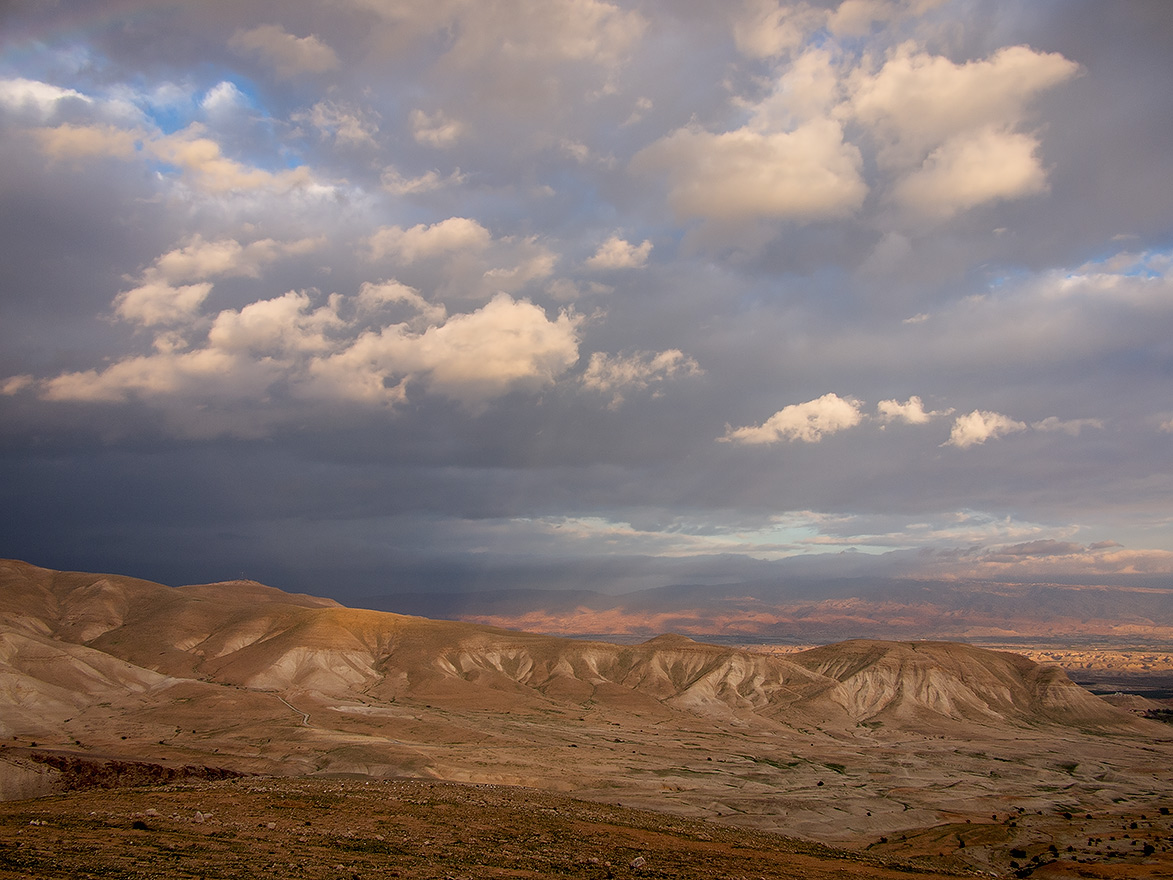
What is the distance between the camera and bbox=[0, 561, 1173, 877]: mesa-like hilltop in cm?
8606

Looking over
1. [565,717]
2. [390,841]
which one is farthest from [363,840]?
[565,717]

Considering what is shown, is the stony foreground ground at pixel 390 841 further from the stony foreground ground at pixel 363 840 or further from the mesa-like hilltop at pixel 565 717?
the mesa-like hilltop at pixel 565 717

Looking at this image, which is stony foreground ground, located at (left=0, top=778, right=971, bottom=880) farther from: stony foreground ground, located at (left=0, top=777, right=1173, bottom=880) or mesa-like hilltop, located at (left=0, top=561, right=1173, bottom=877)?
mesa-like hilltop, located at (left=0, top=561, right=1173, bottom=877)

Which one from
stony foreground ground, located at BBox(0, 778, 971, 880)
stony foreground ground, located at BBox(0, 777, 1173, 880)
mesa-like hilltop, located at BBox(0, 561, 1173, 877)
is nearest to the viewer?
stony foreground ground, located at BBox(0, 778, 971, 880)

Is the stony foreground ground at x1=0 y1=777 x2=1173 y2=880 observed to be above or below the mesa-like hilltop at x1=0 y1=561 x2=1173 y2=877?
above

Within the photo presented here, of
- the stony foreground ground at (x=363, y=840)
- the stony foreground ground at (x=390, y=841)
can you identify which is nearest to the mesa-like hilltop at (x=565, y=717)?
the stony foreground ground at (x=390, y=841)

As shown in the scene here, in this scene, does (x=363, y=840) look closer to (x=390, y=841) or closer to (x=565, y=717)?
(x=390, y=841)

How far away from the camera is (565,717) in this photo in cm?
14750

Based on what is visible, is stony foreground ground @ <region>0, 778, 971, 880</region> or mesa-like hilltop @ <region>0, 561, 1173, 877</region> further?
mesa-like hilltop @ <region>0, 561, 1173, 877</region>

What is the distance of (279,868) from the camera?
28.2 metres

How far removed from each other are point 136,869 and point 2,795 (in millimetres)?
36938

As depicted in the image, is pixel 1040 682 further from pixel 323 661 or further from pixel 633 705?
pixel 323 661

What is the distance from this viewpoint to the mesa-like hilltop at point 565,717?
3388 inches

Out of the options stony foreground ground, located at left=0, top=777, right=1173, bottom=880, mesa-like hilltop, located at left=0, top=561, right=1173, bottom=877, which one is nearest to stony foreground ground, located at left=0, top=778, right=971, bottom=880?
stony foreground ground, located at left=0, top=777, right=1173, bottom=880
